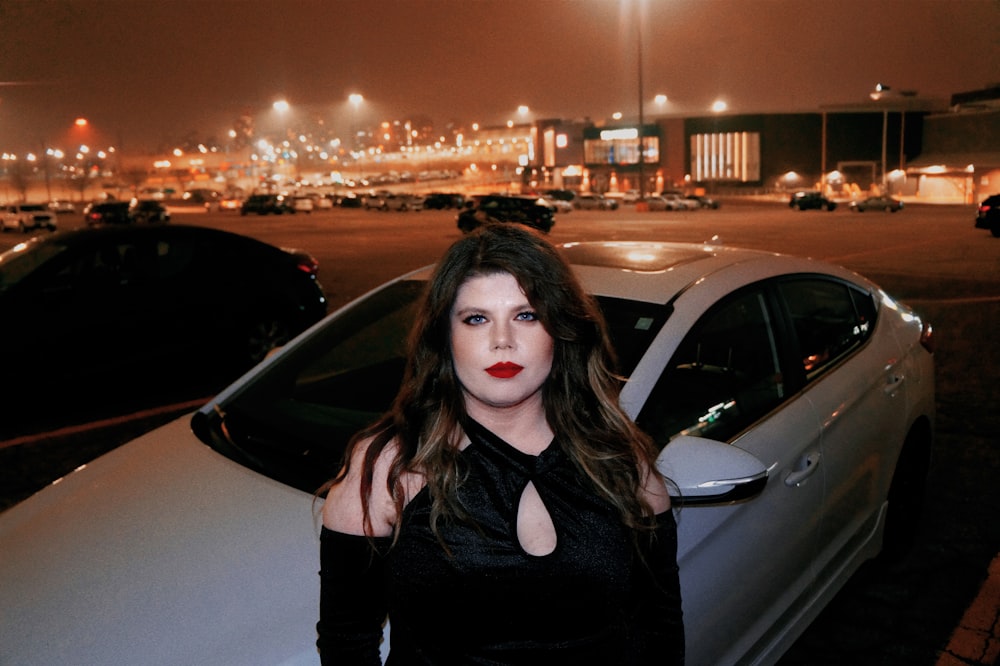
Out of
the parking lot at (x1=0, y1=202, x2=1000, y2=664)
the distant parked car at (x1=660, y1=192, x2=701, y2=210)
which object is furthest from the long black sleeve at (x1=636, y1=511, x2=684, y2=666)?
the distant parked car at (x1=660, y1=192, x2=701, y2=210)

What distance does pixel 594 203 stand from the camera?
2101 inches

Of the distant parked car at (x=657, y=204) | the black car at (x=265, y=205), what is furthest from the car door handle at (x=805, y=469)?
the black car at (x=265, y=205)

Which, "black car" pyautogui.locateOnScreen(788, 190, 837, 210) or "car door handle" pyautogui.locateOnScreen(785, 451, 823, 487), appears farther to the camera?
"black car" pyautogui.locateOnScreen(788, 190, 837, 210)

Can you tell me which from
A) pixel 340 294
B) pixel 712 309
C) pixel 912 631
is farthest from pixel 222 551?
pixel 340 294

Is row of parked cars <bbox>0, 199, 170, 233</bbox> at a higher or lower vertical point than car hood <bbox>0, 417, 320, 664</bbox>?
lower

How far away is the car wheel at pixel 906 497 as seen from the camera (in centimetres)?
390

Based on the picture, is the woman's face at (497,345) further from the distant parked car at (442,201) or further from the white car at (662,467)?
the distant parked car at (442,201)

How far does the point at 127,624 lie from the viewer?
1.94 m

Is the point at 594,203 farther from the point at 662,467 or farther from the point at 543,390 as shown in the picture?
the point at 543,390

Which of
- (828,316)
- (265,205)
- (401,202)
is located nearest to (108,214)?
(265,205)

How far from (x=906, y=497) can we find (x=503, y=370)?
123 inches

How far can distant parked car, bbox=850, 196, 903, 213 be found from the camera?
44.6 metres

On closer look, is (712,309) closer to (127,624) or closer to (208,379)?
(127,624)

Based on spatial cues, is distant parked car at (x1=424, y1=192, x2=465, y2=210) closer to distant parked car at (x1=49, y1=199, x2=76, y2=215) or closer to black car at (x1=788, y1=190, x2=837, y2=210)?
black car at (x1=788, y1=190, x2=837, y2=210)
